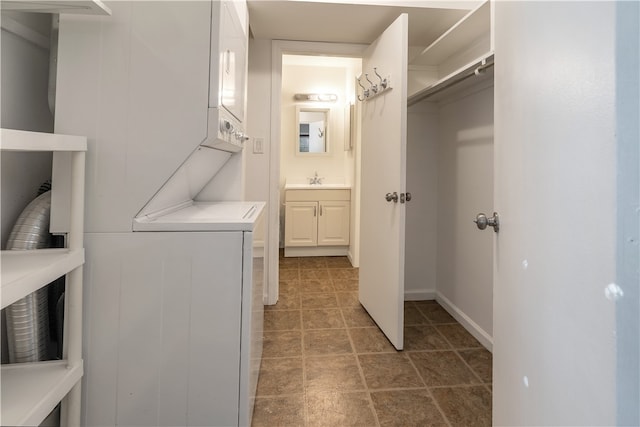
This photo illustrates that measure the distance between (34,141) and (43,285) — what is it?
36cm

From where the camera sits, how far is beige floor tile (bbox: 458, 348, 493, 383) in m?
1.67

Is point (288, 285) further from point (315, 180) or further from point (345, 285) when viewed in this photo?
point (315, 180)

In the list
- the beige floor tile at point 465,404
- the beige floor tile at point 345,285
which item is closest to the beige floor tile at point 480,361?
the beige floor tile at point 465,404

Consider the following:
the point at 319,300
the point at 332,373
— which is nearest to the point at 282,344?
the point at 332,373

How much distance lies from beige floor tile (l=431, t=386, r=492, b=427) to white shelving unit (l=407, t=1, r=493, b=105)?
5.08ft

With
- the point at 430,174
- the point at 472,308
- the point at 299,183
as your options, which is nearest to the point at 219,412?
the point at 472,308

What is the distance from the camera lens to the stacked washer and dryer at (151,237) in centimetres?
105

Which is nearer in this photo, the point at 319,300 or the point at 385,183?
the point at 385,183

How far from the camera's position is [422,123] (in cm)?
258

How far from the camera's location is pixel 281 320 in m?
2.28

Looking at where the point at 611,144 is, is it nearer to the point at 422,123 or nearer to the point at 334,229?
the point at 422,123

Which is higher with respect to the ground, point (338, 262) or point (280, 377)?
point (338, 262)

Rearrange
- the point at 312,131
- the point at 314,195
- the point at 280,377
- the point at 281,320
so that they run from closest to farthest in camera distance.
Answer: the point at 280,377 < the point at 281,320 < the point at 314,195 < the point at 312,131

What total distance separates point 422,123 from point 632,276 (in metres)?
2.23
